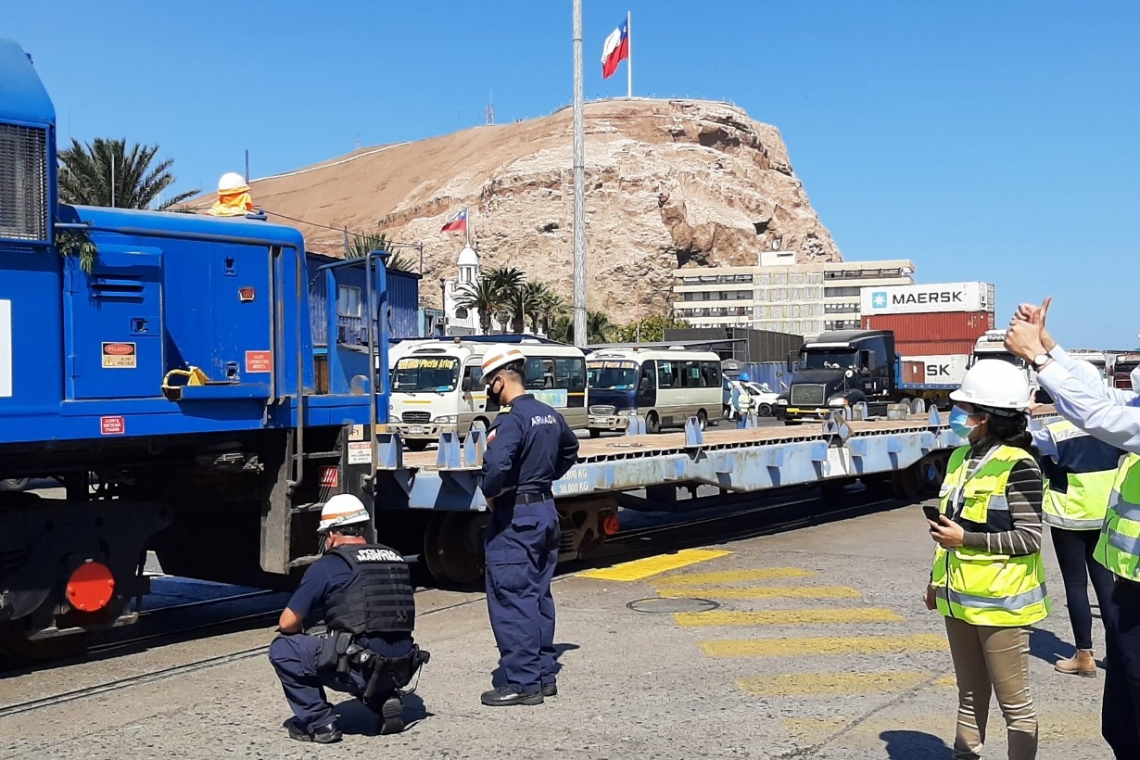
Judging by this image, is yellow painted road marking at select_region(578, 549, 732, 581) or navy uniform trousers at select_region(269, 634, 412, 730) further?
yellow painted road marking at select_region(578, 549, 732, 581)

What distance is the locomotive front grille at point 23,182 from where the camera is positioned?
22.5 feet

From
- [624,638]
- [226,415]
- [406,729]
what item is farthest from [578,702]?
[226,415]

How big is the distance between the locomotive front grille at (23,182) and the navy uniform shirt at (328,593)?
118 inches

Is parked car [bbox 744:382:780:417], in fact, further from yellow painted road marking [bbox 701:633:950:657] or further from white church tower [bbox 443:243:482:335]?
yellow painted road marking [bbox 701:633:950:657]

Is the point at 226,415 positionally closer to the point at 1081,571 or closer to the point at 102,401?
the point at 102,401

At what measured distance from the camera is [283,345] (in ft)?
27.5

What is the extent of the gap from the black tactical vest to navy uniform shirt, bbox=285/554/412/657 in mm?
32

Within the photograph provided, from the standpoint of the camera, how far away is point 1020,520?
14.9ft

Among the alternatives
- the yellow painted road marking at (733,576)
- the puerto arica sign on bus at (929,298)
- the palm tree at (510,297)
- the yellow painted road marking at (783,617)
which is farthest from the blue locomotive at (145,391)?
the palm tree at (510,297)

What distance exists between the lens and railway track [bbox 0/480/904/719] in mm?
7215

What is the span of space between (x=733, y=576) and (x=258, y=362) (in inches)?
200

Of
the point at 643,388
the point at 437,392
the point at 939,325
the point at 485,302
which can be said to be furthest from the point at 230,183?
the point at 485,302

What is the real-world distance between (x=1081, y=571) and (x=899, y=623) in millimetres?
1729

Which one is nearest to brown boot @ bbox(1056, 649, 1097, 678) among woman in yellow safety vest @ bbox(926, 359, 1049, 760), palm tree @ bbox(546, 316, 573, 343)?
woman in yellow safety vest @ bbox(926, 359, 1049, 760)
